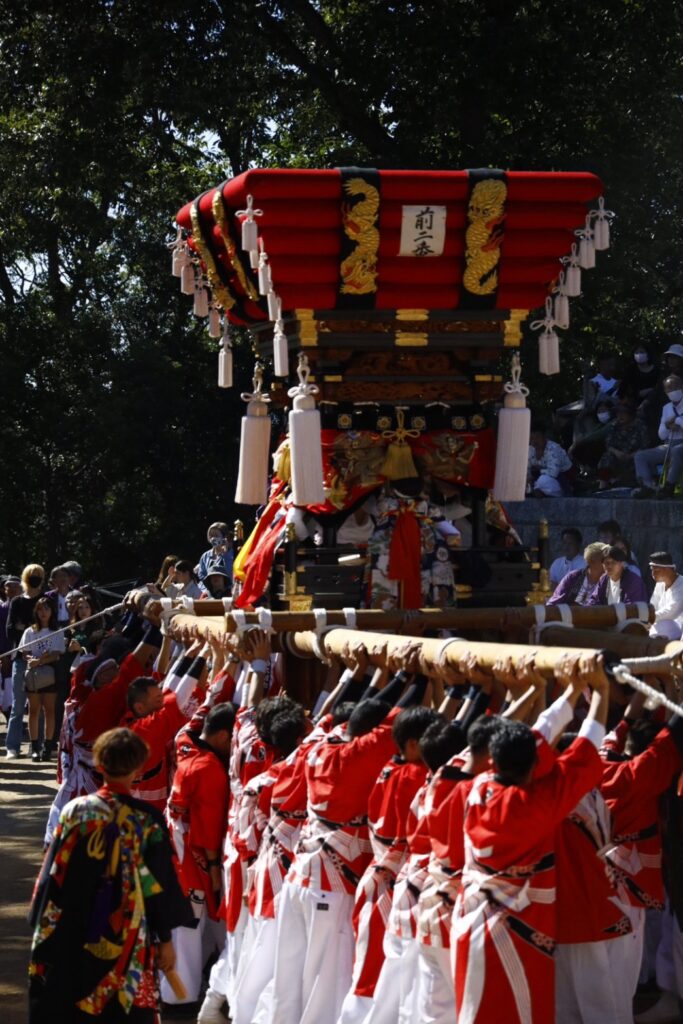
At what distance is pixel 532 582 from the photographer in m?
8.45

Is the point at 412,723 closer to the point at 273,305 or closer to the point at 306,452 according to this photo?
the point at 306,452

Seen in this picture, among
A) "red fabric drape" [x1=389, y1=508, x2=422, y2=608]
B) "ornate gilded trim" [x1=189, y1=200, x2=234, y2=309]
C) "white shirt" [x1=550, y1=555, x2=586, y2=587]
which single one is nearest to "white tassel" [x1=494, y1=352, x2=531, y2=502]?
"red fabric drape" [x1=389, y1=508, x2=422, y2=608]

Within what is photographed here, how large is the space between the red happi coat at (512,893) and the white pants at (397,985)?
1.06 ft

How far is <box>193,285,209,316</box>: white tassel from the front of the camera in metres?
9.46

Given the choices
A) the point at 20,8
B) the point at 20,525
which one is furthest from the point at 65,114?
the point at 20,525

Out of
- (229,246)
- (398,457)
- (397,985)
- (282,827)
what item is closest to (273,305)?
(229,246)

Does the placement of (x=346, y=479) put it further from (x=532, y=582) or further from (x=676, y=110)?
(x=676, y=110)

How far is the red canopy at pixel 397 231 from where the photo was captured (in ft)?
25.5

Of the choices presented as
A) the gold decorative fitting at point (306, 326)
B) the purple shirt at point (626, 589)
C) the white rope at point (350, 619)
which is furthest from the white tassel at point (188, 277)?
the purple shirt at point (626, 589)

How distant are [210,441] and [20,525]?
3449 millimetres

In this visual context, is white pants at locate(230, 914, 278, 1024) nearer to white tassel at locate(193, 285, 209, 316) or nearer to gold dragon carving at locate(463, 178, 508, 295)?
gold dragon carving at locate(463, 178, 508, 295)

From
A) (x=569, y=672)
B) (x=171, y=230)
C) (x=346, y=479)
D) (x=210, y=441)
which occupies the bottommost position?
(x=569, y=672)

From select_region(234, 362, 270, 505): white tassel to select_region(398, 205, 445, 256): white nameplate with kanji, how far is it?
1542 mm

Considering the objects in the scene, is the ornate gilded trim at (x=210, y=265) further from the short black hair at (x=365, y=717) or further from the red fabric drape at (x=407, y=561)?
the short black hair at (x=365, y=717)
